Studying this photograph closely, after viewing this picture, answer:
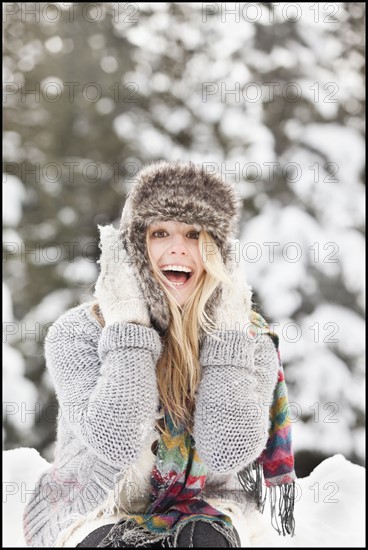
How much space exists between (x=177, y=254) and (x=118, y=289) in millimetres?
203

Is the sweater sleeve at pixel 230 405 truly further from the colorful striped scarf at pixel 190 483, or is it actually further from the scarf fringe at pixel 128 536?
the scarf fringe at pixel 128 536

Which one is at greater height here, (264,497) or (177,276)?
(177,276)

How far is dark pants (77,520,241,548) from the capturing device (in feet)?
4.95

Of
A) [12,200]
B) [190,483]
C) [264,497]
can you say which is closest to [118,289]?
[190,483]

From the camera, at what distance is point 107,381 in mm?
1532

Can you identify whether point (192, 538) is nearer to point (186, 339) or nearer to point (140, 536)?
point (140, 536)

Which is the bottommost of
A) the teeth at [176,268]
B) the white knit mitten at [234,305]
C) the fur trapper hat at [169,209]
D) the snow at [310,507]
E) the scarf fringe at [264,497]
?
the snow at [310,507]

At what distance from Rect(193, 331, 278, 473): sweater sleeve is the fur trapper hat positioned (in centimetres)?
15

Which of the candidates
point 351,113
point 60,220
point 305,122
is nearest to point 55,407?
point 60,220

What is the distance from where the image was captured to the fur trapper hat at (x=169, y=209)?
1.72m

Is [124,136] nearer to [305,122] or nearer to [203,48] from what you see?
[203,48]

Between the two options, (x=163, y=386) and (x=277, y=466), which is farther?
(x=277, y=466)

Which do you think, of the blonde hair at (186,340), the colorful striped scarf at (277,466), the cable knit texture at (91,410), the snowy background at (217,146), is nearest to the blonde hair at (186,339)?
the blonde hair at (186,340)

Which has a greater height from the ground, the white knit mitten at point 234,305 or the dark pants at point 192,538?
the white knit mitten at point 234,305
